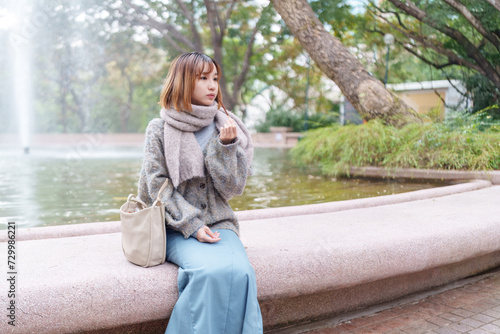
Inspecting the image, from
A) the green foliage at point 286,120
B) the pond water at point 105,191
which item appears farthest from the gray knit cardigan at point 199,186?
the green foliage at point 286,120

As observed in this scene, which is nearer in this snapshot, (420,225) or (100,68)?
(420,225)

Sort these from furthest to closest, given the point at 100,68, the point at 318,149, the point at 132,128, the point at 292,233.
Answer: the point at 132,128
the point at 100,68
the point at 318,149
the point at 292,233

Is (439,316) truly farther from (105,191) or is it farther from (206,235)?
(105,191)

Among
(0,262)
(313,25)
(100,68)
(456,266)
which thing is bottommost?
(456,266)

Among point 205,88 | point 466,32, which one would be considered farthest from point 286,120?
point 205,88

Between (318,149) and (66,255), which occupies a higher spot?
(318,149)

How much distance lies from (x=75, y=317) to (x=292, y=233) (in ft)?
5.03

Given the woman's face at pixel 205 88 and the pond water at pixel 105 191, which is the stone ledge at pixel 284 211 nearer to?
the pond water at pixel 105 191

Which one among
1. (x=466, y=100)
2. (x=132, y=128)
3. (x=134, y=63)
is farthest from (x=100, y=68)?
(x=466, y=100)

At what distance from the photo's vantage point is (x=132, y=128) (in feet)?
115

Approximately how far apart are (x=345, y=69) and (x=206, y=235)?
670 centimetres

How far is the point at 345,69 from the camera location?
832cm

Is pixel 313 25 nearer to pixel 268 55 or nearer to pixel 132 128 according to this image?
Answer: pixel 268 55

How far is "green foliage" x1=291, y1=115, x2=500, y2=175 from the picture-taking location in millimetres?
6527
